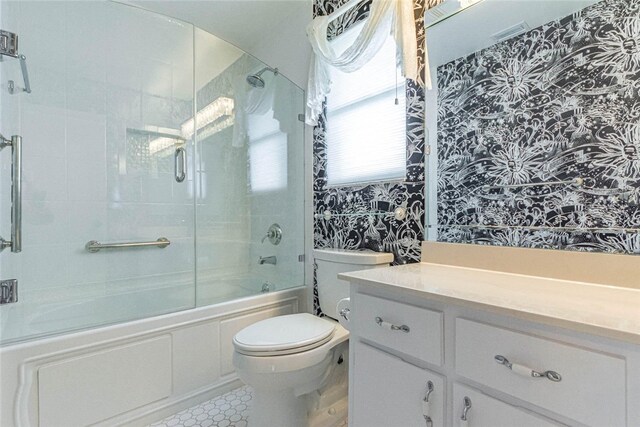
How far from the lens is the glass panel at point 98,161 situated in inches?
68.8

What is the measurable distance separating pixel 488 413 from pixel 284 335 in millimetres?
830

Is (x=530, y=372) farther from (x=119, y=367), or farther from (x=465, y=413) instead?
(x=119, y=367)

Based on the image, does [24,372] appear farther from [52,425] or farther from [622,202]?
[622,202]

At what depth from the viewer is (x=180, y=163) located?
7.13 feet

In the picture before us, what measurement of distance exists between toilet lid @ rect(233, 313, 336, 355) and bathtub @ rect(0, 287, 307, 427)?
42 centimetres

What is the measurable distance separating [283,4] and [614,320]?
247 cm

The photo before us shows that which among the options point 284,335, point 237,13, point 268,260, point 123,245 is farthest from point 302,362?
point 237,13

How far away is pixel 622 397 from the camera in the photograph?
0.54m

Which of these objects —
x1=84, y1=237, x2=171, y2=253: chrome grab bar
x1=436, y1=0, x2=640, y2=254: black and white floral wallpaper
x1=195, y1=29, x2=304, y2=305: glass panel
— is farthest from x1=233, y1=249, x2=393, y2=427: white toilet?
x1=84, y1=237, x2=171, y2=253: chrome grab bar

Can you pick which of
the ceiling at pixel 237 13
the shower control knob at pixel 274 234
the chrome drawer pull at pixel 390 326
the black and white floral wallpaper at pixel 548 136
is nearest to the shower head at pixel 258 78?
the ceiling at pixel 237 13

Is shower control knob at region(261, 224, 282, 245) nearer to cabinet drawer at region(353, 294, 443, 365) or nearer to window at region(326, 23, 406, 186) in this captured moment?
window at region(326, 23, 406, 186)

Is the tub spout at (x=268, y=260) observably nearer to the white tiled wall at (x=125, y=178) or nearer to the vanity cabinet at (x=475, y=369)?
the white tiled wall at (x=125, y=178)

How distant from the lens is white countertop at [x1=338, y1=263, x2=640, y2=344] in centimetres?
60

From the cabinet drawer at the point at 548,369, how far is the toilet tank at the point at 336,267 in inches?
29.6
